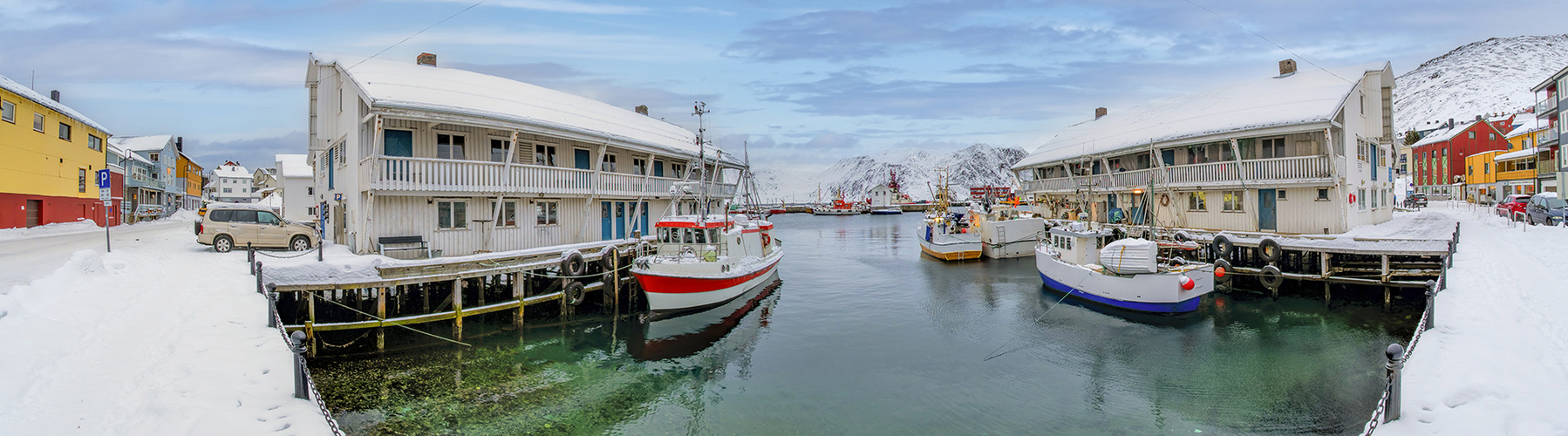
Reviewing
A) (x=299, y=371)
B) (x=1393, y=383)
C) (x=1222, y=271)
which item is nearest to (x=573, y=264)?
(x=299, y=371)

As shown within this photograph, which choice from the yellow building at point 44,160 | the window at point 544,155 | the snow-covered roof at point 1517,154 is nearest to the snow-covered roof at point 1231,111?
the window at point 544,155

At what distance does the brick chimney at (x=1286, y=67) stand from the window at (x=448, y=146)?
3763cm

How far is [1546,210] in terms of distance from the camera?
25.1m

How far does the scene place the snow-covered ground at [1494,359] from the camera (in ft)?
21.9

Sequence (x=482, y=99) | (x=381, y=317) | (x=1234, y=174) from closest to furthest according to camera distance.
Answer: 1. (x=381, y=317)
2. (x=482, y=99)
3. (x=1234, y=174)

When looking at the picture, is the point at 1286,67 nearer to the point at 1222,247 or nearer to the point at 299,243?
the point at 1222,247

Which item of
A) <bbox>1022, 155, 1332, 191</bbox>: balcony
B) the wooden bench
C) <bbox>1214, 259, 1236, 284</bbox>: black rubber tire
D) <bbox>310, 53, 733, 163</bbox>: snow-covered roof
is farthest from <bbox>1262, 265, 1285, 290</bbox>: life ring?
the wooden bench

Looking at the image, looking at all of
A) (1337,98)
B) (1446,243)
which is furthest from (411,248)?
(1337,98)

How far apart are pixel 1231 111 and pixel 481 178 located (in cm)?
3068

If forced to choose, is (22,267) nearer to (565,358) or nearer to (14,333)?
(14,333)

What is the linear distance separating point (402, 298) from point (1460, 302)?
23973 mm

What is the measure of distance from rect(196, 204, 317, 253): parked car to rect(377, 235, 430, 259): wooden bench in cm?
321

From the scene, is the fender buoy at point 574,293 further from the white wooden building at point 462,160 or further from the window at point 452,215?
the window at point 452,215

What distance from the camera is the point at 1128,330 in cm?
1847
